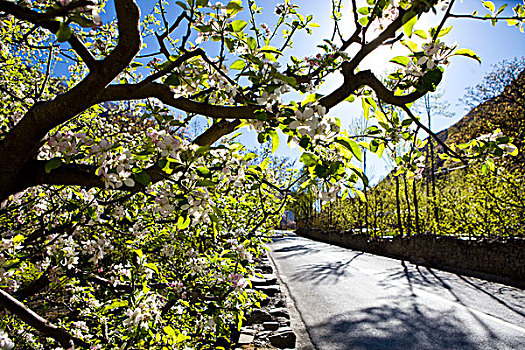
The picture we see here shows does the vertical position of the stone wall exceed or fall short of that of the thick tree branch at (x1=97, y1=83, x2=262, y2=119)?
it falls short

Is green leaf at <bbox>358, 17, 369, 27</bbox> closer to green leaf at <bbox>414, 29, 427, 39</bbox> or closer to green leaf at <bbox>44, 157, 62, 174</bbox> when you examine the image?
green leaf at <bbox>414, 29, 427, 39</bbox>

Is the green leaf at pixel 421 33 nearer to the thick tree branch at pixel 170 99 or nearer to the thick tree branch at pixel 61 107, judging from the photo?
the thick tree branch at pixel 170 99

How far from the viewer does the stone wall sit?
7246 millimetres

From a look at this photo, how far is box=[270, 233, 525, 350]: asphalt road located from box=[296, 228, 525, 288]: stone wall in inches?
23.7

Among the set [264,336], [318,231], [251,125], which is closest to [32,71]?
[251,125]

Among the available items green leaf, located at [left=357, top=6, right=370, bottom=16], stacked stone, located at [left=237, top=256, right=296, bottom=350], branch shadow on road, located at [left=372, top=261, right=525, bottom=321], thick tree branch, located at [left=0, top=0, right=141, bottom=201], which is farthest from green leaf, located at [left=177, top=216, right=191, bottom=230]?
branch shadow on road, located at [left=372, top=261, right=525, bottom=321]

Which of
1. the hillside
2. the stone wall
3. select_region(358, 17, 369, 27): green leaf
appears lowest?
the stone wall

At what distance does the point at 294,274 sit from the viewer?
28.3 ft

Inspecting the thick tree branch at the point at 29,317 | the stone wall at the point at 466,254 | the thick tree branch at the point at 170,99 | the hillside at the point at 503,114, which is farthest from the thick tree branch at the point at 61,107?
the hillside at the point at 503,114

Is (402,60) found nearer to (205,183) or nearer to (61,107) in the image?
(205,183)

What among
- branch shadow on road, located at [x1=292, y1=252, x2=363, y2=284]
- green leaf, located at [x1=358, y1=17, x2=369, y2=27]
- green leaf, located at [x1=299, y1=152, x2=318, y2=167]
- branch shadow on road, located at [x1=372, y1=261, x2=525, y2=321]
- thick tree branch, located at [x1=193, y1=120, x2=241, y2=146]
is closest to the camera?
green leaf, located at [x1=299, y1=152, x2=318, y2=167]

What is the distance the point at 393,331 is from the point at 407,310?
1.04 m

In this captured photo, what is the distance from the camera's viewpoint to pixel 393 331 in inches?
169

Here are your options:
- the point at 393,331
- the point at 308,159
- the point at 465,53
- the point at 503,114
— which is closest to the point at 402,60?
the point at 465,53
